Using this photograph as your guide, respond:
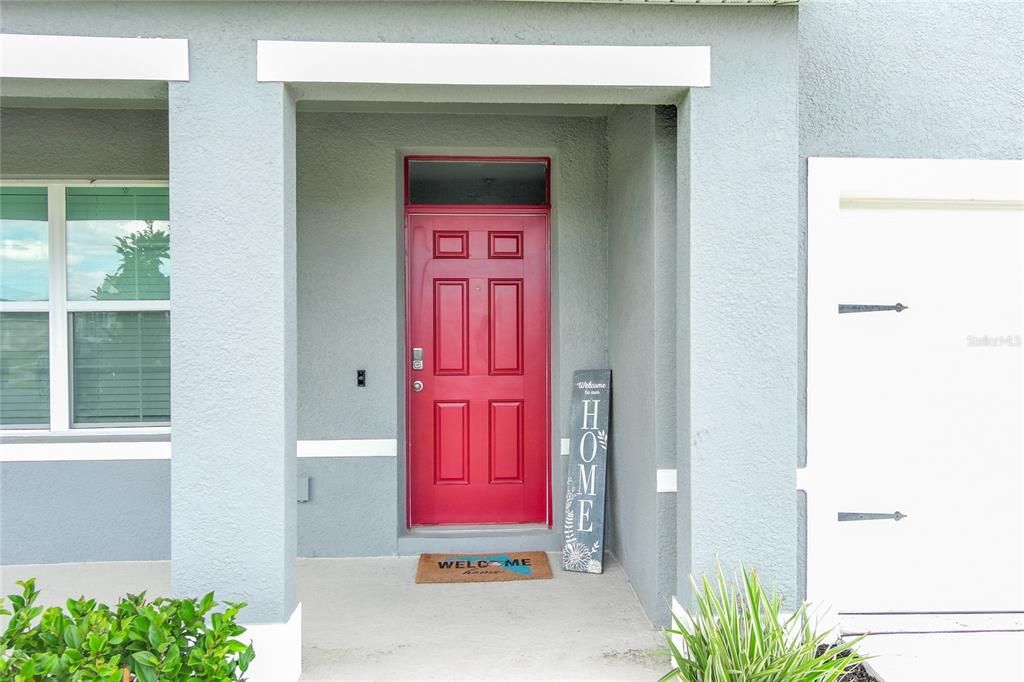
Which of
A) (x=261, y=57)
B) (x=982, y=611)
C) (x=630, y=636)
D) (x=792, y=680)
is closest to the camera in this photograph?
(x=792, y=680)

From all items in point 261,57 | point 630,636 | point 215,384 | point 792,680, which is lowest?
point 630,636

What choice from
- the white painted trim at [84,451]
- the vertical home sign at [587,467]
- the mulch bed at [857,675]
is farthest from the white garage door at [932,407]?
the white painted trim at [84,451]

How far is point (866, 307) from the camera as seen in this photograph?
3305mm

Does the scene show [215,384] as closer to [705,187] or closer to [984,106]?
[705,187]

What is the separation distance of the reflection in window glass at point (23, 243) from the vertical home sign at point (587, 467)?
3.25 metres

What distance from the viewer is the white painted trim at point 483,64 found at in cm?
261

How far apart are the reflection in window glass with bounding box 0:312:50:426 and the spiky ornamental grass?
12.5 feet

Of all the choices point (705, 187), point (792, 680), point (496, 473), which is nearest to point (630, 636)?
point (792, 680)

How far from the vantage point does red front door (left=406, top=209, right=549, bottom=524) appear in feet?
14.3

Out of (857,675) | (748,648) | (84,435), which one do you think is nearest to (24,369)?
(84,435)

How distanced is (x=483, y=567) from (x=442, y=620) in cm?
68

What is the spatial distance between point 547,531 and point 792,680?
217 cm

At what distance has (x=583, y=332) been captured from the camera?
167 inches

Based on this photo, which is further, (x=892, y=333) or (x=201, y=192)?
(x=892, y=333)
